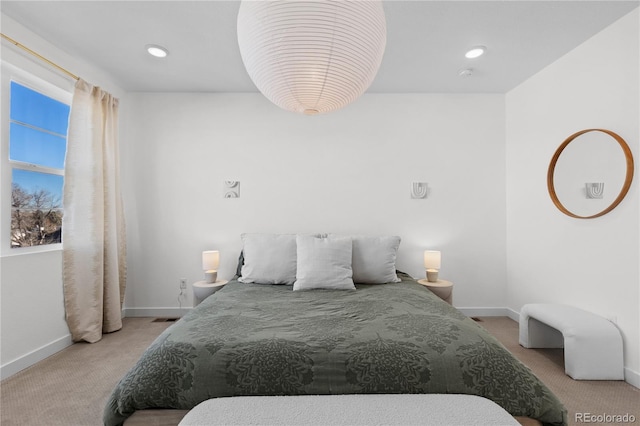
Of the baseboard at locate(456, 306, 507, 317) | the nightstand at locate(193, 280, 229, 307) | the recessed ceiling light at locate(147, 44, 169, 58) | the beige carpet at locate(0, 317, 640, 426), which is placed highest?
the recessed ceiling light at locate(147, 44, 169, 58)

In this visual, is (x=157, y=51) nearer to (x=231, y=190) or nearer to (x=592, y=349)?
(x=231, y=190)

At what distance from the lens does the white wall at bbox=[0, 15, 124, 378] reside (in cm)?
210

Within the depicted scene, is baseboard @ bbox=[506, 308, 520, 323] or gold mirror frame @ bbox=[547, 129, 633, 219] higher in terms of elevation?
gold mirror frame @ bbox=[547, 129, 633, 219]

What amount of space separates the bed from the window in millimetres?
1789

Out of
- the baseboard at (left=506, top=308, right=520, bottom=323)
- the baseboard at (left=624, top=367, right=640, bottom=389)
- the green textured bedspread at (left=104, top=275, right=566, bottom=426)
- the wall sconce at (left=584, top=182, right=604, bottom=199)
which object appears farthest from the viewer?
the baseboard at (left=506, top=308, right=520, bottom=323)

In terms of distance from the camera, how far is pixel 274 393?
4.25 feet

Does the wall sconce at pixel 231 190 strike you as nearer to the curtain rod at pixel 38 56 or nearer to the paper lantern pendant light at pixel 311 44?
the curtain rod at pixel 38 56

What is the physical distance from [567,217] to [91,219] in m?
4.14

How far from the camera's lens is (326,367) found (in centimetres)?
133

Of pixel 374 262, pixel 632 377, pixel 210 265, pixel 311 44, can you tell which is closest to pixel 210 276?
pixel 210 265

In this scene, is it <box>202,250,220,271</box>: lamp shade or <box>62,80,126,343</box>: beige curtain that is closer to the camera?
<box>62,80,126,343</box>: beige curtain

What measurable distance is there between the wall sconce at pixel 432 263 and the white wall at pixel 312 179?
0.24 metres

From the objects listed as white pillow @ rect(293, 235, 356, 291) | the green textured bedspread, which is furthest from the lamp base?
the green textured bedspread

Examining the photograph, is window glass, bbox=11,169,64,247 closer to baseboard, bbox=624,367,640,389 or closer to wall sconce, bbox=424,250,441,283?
wall sconce, bbox=424,250,441,283
